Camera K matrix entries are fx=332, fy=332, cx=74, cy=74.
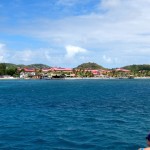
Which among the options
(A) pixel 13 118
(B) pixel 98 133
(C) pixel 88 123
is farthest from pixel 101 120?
(A) pixel 13 118

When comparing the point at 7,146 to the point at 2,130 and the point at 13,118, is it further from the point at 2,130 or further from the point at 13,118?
the point at 13,118

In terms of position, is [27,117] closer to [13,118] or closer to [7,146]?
[13,118]

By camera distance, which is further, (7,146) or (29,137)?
(29,137)

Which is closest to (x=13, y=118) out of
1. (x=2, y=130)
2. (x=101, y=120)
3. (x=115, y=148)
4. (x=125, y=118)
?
(x=2, y=130)

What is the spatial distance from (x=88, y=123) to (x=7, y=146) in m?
14.1

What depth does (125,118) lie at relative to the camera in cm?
4519

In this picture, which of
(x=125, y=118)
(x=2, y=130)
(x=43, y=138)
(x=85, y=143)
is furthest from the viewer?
(x=125, y=118)

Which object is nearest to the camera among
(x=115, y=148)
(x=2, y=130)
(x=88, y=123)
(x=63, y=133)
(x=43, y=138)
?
(x=115, y=148)

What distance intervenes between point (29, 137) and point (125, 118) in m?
16.7

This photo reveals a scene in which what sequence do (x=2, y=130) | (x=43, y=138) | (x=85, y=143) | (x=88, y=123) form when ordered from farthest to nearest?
(x=88, y=123) → (x=2, y=130) → (x=43, y=138) → (x=85, y=143)

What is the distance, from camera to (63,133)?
34688 mm

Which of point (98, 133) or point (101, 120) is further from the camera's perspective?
point (101, 120)

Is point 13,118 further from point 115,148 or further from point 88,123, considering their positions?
point 115,148

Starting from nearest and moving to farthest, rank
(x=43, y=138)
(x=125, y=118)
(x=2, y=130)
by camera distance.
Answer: (x=43, y=138), (x=2, y=130), (x=125, y=118)
